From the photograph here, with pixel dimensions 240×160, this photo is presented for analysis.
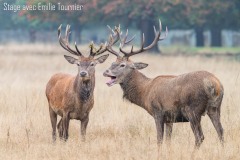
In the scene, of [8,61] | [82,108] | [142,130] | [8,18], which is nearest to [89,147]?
[82,108]

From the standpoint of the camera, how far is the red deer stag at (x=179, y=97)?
1012 cm

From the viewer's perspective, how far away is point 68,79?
12109mm

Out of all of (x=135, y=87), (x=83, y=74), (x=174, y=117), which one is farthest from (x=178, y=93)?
(x=83, y=74)

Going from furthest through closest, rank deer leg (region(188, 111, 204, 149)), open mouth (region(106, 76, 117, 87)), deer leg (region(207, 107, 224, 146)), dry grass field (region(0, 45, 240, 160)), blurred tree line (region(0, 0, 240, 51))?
blurred tree line (region(0, 0, 240, 51)) < open mouth (region(106, 76, 117, 87)) < deer leg (region(207, 107, 224, 146)) < deer leg (region(188, 111, 204, 149)) < dry grass field (region(0, 45, 240, 160))

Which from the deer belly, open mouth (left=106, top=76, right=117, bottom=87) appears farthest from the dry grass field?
open mouth (left=106, top=76, right=117, bottom=87)

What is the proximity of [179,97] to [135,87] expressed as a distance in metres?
1.26

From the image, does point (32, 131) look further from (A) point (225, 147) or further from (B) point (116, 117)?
(A) point (225, 147)

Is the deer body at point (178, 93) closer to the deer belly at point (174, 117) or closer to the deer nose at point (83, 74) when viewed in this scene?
the deer belly at point (174, 117)

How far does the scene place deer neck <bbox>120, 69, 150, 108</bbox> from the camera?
11.4 meters

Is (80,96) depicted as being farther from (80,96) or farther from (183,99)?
(183,99)

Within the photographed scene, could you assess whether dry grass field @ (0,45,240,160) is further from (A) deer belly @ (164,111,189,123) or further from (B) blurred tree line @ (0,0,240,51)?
(B) blurred tree line @ (0,0,240,51)

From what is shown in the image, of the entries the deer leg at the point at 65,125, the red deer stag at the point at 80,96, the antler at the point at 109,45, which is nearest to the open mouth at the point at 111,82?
the red deer stag at the point at 80,96

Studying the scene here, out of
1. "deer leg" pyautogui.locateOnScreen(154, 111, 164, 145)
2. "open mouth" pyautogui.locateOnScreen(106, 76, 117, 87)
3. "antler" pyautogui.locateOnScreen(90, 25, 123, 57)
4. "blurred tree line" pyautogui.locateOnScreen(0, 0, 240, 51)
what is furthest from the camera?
"blurred tree line" pyautogui.locateOnScreen(0, 0, 240, 51)

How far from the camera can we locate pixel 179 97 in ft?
34.0
